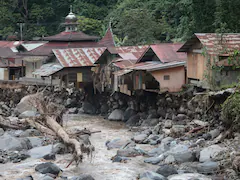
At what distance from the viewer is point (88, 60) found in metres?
39.0

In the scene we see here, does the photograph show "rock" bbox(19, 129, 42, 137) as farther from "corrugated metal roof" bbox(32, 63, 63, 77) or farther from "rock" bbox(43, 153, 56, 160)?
"corrugated metal roof" bbox(32, 63, 63, 77)

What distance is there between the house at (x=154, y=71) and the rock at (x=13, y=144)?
871 cm

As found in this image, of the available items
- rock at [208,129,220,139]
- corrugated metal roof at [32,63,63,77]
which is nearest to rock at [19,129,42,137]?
rock at [208,129,220,139]

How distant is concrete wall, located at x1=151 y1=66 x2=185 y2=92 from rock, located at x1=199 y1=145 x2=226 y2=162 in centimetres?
944

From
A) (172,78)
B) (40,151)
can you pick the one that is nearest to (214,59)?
(172,78)

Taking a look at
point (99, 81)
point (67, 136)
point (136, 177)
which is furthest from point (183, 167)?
point (99, 81)

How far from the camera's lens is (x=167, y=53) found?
106 feet

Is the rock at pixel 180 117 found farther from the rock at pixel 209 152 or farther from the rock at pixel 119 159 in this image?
the rock at pixel 209 152

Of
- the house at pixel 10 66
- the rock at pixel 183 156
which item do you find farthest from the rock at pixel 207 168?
the house at pixel 10 66

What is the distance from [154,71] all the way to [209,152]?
391 inches

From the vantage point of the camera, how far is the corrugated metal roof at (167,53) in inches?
1256

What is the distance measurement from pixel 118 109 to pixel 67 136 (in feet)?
37.7

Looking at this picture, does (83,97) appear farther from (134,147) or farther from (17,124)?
(134,147)

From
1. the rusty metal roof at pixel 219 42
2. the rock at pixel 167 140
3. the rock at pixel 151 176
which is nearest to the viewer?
the rock at pixel 151 176
